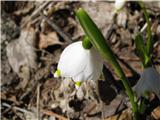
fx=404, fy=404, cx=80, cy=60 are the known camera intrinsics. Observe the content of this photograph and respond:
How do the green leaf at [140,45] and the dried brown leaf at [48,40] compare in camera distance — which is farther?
the dried brown leaf at [48,40]

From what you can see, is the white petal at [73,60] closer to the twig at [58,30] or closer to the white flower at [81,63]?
the white flower at [81,63]

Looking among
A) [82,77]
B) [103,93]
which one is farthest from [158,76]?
[103,93]

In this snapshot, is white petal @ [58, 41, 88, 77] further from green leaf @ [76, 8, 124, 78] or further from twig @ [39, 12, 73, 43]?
twig @ [39, 12, 73, 43]

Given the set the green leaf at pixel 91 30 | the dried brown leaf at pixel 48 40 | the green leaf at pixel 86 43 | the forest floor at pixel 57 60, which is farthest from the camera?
the dried brown leaf at pixel 48 40

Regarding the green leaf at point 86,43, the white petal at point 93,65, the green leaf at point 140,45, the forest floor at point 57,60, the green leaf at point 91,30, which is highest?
the green leaf at point 91,30

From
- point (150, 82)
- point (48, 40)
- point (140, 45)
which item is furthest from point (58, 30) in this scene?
point (150, 82)

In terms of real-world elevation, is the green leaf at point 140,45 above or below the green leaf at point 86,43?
below

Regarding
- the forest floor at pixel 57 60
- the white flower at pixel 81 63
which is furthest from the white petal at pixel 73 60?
the forest floor at pixel 57 60

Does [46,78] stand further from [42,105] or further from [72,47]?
[72,47]
